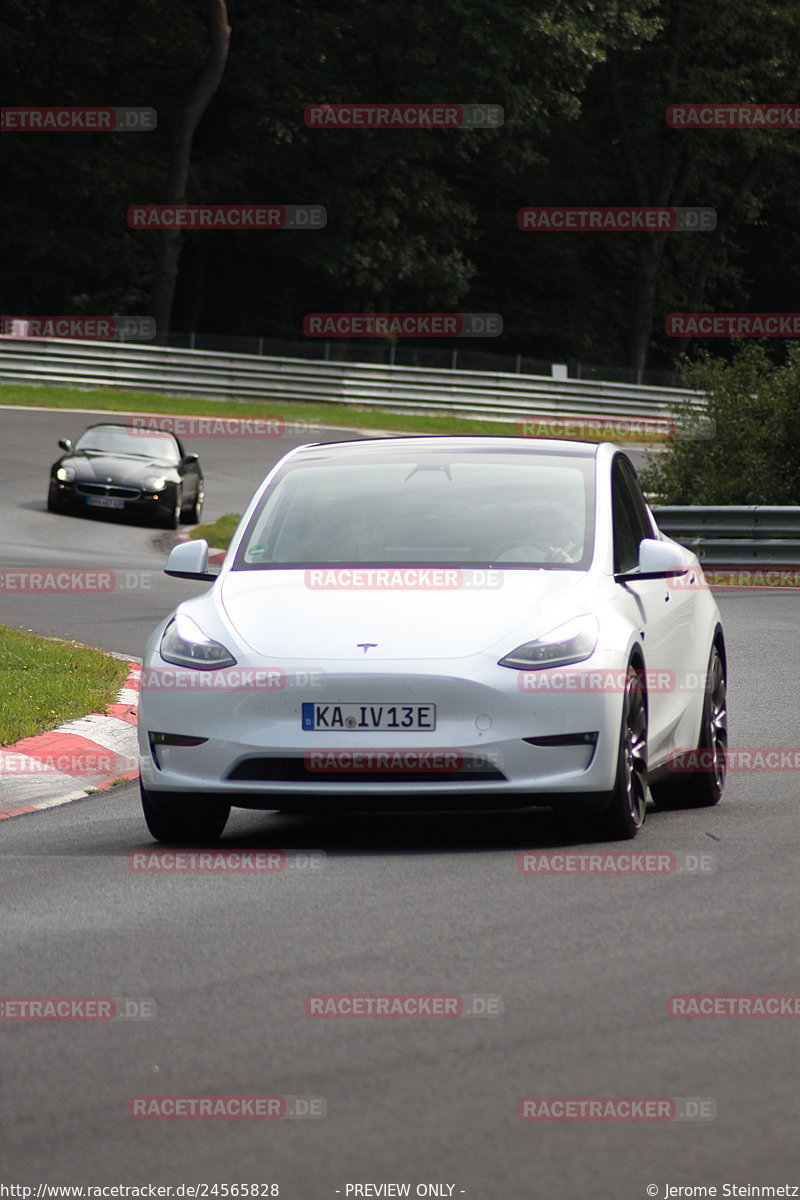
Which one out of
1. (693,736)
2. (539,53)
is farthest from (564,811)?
(539,53)

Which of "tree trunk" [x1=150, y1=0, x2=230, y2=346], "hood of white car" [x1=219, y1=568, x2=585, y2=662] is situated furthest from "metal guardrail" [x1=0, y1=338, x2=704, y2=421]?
"hood of white car" [x1=219, y1=568, x2=585, y2=662]

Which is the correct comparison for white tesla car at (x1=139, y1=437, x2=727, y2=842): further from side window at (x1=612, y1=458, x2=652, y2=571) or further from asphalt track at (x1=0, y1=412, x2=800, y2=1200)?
asphalt track at (x1=0, y1=412, x2=800, y2=1200)

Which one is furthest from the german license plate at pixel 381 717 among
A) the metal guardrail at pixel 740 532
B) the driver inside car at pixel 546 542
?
the metal guardrail at pixel 740 532

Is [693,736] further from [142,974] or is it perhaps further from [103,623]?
[103,623]

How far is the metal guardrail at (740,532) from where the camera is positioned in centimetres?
2405

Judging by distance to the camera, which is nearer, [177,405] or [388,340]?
[177,405]

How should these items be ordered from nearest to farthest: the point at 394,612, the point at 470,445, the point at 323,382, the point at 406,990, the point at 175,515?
the point at 406,990
the point at 394,612
the point at 470,445
the point at 175,515
the point at 323,382

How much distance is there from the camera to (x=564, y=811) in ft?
26.5

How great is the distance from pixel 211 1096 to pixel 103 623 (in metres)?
13.1

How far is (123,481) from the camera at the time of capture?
2938cm

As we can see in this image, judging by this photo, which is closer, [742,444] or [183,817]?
[183,817]

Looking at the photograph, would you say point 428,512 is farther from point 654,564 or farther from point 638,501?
point 638,501

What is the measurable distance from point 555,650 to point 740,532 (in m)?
16.5

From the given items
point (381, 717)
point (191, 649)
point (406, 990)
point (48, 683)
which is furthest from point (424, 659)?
point (48, 683)
